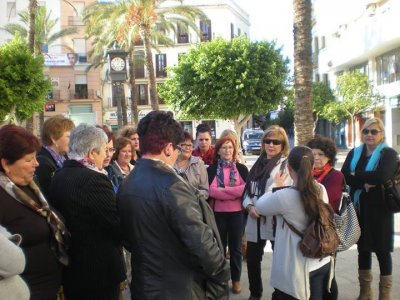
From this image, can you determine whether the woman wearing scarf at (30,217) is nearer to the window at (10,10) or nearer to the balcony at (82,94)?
the balcony at (82,94)

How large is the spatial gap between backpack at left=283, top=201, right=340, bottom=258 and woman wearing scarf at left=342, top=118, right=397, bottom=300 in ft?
4.50

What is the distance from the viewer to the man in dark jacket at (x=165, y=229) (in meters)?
2.54

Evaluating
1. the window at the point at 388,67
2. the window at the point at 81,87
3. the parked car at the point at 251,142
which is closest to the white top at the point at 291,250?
the window at the point at 388,67

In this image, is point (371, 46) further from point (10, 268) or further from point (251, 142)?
point (10, 268)

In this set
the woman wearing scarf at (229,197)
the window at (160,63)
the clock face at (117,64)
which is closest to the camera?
the woman wearing scarf at (229,197)

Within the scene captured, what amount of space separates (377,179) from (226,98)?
15.3 m

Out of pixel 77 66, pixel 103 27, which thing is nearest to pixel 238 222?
pixel 103 27

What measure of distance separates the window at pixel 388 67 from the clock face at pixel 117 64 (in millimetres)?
22022

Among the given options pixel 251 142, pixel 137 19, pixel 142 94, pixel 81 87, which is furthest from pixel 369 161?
pixel 142 94

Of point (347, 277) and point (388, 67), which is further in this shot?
point (388, 67)

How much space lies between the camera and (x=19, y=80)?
16344 millimetres

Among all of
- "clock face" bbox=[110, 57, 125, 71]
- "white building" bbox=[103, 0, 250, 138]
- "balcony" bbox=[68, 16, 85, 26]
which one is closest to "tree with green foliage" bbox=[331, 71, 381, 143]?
"white building" bbox=[103, 0, 250, 138]

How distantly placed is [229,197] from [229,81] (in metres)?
15.1

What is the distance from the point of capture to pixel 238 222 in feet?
17.7
